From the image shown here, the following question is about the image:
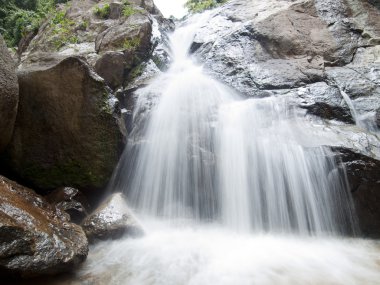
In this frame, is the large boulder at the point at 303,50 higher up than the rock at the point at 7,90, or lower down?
higher up

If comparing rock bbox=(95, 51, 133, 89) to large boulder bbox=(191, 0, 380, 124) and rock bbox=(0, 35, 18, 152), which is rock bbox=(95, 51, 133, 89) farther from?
rock bbox=(0, 35, 18, 152)

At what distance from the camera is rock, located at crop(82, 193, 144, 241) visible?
419 centimetres

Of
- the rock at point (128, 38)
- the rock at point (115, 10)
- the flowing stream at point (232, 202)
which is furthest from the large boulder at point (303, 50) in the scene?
the rock at point (115, 10)

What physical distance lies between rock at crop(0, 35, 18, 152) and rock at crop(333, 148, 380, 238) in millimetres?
4949

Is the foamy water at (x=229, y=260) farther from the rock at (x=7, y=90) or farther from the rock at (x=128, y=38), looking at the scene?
the rock at (x=128, y=38)

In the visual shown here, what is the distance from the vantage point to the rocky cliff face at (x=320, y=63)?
15.9 feet

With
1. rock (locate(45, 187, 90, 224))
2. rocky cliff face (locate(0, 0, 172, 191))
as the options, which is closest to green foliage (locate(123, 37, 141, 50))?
Result: rocky cliff face (locate(0, 0, 172, 191))

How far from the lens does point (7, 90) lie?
13.4ft

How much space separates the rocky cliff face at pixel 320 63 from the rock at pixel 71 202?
4037 millimetres

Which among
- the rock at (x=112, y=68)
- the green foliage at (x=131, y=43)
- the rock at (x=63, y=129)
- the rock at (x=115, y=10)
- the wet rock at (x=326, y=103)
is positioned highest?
the rock at (x=115, y=10)

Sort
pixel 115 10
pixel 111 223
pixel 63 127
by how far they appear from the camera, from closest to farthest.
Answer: pixel 111 223 < pixel 63 127 < pixel 115 10

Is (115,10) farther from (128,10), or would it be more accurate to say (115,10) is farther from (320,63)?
(320,63)

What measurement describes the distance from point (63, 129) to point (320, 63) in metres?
5.99

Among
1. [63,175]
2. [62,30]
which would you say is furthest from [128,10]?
[63,175]
